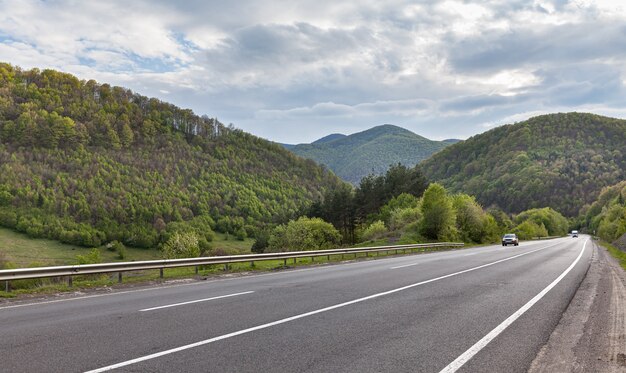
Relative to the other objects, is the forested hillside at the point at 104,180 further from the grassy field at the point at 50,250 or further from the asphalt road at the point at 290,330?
the asphalt road at the point at 290,330

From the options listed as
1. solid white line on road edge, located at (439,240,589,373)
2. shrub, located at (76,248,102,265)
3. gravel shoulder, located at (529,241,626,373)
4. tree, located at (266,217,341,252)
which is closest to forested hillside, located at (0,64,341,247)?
tree, located at (266,217,341,252)

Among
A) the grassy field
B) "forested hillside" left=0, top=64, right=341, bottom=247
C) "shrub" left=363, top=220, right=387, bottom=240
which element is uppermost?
"forested hillside" left=0, top=64, right=341, bottom=247

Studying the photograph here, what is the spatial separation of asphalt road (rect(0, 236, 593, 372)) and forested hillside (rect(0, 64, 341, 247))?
4295 inches

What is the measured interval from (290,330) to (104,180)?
169264 mm

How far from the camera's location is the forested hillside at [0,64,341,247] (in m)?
132

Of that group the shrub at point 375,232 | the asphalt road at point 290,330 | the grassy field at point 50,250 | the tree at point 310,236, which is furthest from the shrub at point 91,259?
the grassy field at point 50,250

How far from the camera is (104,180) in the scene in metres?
159

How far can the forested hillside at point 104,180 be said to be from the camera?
132m

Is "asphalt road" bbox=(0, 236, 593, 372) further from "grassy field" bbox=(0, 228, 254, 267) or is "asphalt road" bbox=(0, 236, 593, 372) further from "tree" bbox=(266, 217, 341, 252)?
"grassy field" bbox=(0, 228, 254, 267)

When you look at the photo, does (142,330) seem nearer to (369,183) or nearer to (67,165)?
(369,183)

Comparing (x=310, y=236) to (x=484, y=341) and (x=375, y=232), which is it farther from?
(x=484, y=341)

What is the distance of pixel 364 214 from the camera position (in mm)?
87688

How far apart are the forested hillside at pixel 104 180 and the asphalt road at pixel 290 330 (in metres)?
109

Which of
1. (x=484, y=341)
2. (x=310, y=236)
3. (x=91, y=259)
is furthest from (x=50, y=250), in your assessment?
(x=484, y=341)
